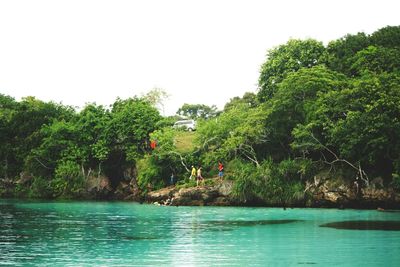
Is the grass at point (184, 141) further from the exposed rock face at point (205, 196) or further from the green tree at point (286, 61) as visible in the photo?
the green tree at point (286, 61)

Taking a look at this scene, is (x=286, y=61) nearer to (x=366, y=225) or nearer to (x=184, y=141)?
(x=184, y=141)

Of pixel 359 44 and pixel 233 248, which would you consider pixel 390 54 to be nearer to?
pixel 359 44

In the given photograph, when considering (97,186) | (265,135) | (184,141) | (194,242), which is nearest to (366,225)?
(194,242)

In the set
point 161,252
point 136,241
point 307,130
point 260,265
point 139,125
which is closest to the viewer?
point 260,265

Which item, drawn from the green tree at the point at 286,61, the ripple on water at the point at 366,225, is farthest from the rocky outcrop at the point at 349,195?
the green tree at the point at 286,61

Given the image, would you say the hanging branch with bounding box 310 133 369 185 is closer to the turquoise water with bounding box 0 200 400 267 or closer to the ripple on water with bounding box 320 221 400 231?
the turquoise water with bounding box 0 200 400 267

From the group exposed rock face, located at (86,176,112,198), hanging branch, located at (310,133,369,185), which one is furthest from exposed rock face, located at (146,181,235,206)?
exposed rock face, located at (86,176,112,198)

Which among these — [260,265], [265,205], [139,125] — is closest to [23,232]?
[260,265]

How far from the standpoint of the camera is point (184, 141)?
48719 mm

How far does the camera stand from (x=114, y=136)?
53.1 meters

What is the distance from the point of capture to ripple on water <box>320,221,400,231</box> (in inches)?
949

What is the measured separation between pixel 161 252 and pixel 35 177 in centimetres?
4085

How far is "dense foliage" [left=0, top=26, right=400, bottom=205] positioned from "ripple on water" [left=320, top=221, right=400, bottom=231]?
25.8 ft

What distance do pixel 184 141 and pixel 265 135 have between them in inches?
336
